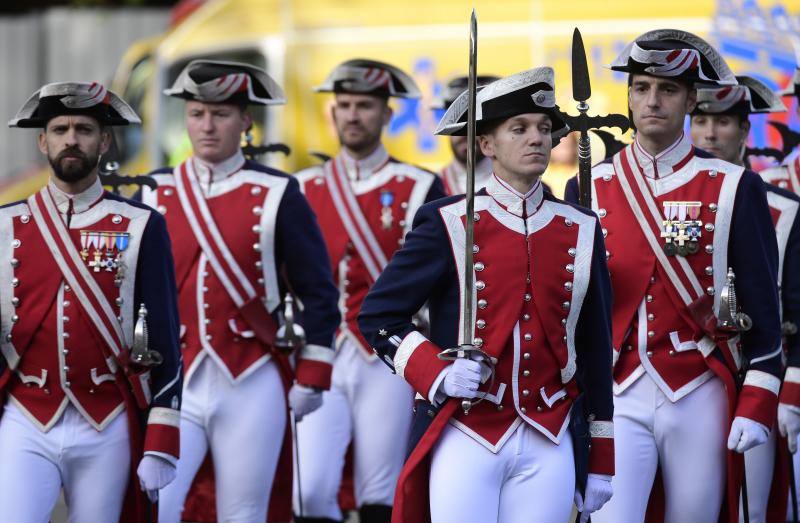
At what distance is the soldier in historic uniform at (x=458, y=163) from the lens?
948 cm

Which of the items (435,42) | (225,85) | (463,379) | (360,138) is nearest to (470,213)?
(463,379)

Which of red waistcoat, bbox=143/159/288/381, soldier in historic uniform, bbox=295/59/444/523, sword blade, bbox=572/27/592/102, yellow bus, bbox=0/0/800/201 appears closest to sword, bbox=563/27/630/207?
sword blade, bbox=572/27/592/102

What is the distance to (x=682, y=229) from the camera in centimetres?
647

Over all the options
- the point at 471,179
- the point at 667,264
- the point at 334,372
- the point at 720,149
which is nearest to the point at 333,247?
the point at 334,372

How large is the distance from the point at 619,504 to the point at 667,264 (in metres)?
0.87

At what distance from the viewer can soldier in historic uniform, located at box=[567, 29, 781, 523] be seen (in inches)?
249

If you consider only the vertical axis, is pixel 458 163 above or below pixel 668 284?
above

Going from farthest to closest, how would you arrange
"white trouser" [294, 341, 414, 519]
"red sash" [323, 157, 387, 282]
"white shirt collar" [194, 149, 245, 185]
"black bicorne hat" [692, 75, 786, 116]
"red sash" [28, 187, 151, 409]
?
"red sash" [323, 157, 387, 282] < "white trouser" [294, 341, 414, 519] < "black bicorne hat" [692, 75, 786, 116] < "white shirt collar" [194, 149, 245, 185] < "red sash" [28, 187, 151, 409]

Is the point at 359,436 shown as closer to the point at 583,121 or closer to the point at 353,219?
the point at 353,219

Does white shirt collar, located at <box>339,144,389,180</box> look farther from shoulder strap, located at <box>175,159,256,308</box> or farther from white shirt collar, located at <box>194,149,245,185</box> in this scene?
shoulder strap, located at <box>175,159,256,308</box>

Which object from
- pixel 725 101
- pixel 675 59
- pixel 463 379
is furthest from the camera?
pixel 725 101

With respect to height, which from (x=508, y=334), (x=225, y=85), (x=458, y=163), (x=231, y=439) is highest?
(x=225, y=85)

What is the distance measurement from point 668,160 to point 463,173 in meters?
3.25

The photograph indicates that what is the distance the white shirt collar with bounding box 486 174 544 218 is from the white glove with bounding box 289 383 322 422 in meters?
2.00
